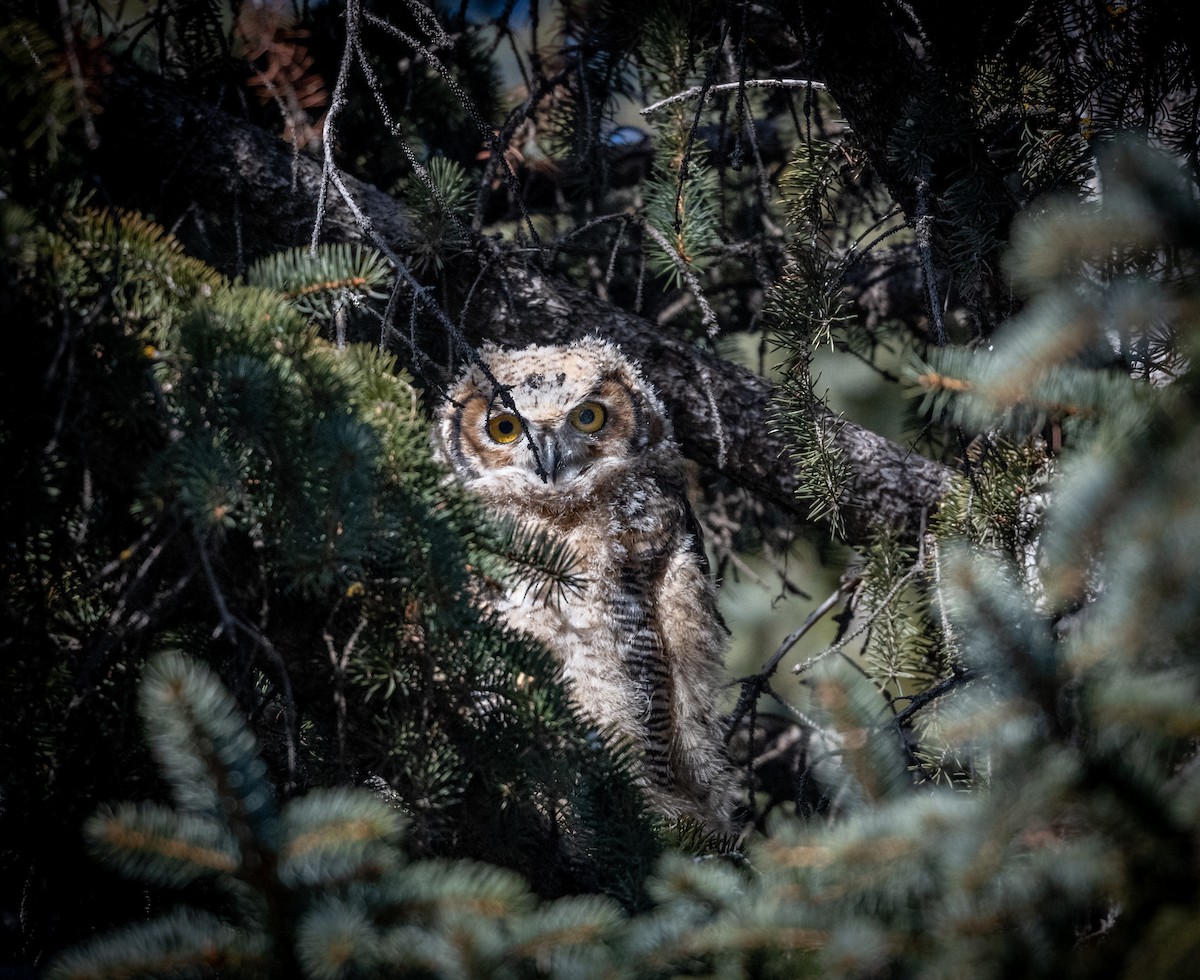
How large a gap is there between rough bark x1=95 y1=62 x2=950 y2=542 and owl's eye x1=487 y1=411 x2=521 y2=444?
255 millimetres

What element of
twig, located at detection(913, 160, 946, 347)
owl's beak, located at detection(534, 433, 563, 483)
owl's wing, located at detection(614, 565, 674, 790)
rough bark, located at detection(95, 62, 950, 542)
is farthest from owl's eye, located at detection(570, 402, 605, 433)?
twig, located at detection(913, 160, 946, 347)

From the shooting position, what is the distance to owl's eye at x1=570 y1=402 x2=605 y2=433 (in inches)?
87.2

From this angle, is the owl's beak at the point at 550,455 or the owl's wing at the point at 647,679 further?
the owl's beak at the point at 550,455

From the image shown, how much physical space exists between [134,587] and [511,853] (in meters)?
0.66

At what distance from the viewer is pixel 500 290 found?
7.63ft

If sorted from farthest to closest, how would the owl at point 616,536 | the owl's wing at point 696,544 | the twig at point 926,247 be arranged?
the owl's wing at point 696,544, the owl at point 616,536, the twig at point 926,247

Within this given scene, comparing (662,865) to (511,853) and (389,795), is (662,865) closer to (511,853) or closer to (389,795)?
(511,853)

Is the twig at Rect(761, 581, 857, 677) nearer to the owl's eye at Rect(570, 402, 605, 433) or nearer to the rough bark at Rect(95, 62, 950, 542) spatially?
the rough bark at Rect(95, 62, 950, 542)

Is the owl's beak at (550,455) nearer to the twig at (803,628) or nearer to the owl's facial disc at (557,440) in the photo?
the owl's facial disc at (557,440)

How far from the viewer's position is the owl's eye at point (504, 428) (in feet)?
7.16

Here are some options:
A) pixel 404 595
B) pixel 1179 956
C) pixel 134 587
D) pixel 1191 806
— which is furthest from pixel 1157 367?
pixel 134 587

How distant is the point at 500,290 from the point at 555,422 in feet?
1.33

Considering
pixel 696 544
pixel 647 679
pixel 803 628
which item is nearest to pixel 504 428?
pixel 696 544

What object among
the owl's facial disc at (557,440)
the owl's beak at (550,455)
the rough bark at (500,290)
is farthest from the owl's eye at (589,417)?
the rough bark at (500,290)
